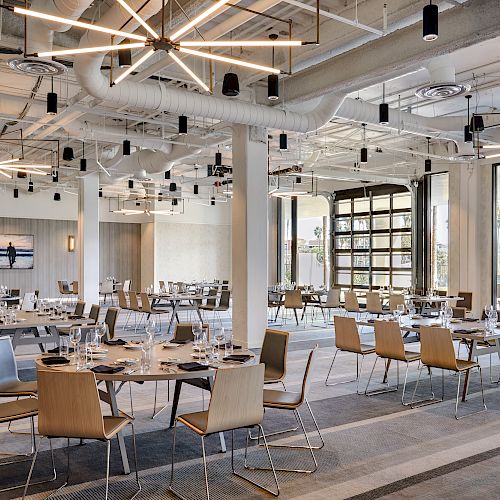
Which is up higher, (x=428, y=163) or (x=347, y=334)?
(x=428, y=163)

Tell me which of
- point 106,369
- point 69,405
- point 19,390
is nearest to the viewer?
point 69,405

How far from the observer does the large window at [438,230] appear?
15.4 m

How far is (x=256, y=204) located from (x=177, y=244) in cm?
1322

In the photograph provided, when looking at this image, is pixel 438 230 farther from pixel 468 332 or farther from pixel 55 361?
pixel 55 361

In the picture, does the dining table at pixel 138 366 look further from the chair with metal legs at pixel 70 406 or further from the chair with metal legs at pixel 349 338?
the chair with metal legs at pixel 349 338

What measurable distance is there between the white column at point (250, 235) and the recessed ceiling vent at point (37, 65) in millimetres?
3982

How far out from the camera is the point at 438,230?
51.1ft

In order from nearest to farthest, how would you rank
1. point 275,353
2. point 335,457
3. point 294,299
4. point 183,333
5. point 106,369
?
point 106,369
point 335,457
point 275,353
point 183,333
point 294,299

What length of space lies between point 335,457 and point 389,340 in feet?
7.12

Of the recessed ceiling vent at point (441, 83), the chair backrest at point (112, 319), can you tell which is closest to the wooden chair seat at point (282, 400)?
the chair backrest at point (112, 319)

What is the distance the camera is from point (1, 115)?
9.84 m

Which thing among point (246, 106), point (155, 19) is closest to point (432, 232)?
point (246, 106)

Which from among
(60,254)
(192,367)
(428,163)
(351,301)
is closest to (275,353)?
(192,367)

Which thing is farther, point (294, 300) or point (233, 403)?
point (294, 300)
